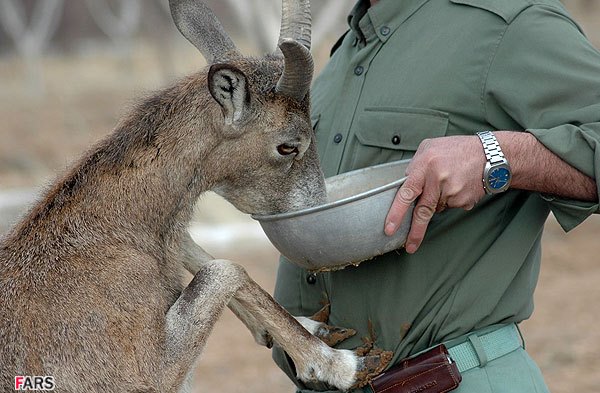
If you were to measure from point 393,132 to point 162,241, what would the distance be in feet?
3.47

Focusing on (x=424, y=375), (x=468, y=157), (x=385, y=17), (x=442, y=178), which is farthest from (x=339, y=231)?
(x=385, y=17)

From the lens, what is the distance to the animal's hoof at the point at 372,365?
3922mm

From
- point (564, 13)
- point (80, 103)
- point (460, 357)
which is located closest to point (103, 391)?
point (460, 357)

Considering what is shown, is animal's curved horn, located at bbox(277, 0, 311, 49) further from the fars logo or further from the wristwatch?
the fars logo

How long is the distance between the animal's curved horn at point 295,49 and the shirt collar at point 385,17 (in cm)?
25

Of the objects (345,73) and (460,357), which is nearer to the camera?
(460,357)

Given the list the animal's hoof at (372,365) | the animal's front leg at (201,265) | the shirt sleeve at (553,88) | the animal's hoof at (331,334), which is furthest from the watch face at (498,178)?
the animal's front leg at (201,265)

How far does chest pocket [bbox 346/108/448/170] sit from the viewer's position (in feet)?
12.7

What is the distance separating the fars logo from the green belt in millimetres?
1505

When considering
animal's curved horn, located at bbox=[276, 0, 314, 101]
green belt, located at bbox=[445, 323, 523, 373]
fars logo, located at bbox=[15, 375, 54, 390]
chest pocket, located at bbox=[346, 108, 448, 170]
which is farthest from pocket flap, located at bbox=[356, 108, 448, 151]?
fars logo, located at bbox=[15, 375, 54, 390]

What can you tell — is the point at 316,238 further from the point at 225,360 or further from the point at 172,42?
the point at 172,42

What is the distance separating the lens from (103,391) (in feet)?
12.8

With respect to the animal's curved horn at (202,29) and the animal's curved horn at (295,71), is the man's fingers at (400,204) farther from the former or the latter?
the animal's curved horn at (202,29)

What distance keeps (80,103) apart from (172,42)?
6464 millimetres
